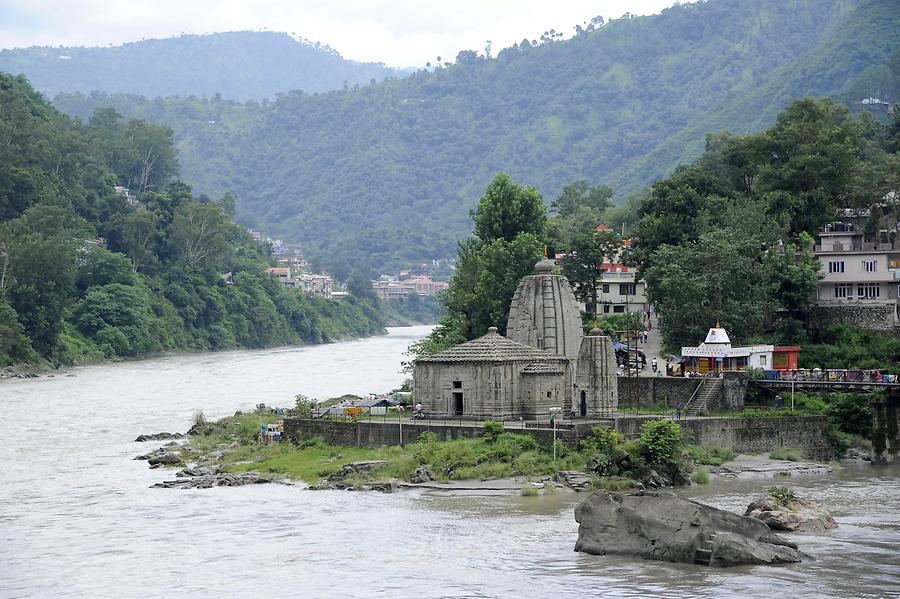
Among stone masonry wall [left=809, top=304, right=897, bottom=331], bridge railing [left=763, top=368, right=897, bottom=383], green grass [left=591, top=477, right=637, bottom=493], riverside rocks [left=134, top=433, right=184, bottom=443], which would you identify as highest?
stone masonry wall [left=809, top=304, right=897, bottom=331]

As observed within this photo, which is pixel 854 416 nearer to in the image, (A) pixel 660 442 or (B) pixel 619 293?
(A) pixel 660 442

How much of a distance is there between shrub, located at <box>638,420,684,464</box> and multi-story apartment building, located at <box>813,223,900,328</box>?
73.9 feet

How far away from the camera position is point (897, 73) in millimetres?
133125

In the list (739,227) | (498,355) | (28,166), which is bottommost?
(498,355)

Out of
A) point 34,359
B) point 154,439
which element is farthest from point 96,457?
point 34,359

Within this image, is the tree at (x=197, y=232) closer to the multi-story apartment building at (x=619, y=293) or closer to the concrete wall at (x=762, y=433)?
the multi-story apartment building at (x=619, y=293)

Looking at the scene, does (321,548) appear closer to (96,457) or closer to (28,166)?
(96,457)

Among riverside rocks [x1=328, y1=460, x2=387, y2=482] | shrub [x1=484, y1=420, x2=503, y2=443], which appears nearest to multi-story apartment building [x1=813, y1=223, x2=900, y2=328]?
shrub [x1=484, y1=420, x2=503, y2=443]

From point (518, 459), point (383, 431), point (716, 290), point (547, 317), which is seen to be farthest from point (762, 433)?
point (383, 431)

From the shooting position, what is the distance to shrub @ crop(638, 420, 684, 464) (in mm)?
48750

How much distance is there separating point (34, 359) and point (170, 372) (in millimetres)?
9752

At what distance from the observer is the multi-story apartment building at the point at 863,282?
68250 millimetres

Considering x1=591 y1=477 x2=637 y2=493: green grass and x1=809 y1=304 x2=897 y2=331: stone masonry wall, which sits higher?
x1=809 y1=304 x2=897 y2=331: stone masonry wall

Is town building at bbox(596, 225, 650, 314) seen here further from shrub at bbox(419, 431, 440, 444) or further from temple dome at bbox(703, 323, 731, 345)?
shrub at bbox(419, 431, 440, 444)
